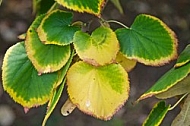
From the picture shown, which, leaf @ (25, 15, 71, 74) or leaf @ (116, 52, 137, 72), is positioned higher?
leaf @ (25, 15, 71, 74)

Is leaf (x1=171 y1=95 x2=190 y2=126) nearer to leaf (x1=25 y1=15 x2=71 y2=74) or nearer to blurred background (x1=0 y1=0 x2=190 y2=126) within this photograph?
leaf (x1=25 y1=15 x2=71 y2=74)

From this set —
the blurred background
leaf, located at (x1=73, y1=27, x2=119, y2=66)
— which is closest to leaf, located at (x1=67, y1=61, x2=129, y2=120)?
leaf, located at (x1=73, y1=27, x2=119, y2=66)

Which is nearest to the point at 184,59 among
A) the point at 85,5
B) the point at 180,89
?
the point at 180,89

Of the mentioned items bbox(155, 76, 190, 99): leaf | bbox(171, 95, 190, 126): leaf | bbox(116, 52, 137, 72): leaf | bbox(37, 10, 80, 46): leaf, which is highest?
bbox(37, 10, 80, 46): leaf

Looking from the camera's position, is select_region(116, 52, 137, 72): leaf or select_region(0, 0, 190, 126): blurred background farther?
select_region(0, 0, 190, 126): blurred background

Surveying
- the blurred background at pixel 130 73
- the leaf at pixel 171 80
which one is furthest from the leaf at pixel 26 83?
the blurred background at pixel 130 73

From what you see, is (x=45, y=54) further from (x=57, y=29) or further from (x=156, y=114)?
(x=156, y=114)
